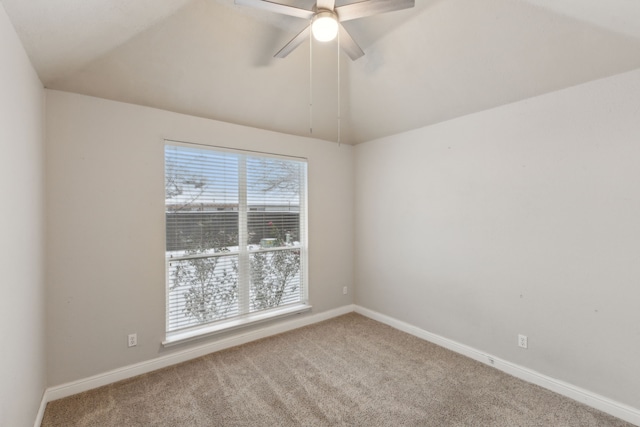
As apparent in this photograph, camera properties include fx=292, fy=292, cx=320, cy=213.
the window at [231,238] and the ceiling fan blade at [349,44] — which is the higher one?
the ceiling fan blade at [349,44]

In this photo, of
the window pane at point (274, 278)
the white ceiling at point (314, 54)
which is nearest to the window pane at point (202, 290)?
the window pane at point (274, 278)

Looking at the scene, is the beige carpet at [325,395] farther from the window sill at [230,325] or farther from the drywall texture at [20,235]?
the drywall texture at [20,235]

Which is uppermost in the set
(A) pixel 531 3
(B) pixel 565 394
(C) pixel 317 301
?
(A) pixel 531 3

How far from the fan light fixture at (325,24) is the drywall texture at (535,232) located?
6.13ft

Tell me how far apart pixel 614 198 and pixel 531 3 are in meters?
1.50

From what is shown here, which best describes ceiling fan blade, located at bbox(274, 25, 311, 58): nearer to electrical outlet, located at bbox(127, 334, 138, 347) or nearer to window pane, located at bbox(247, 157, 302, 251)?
window pane, located at bbox(247, 157, 302, 251)

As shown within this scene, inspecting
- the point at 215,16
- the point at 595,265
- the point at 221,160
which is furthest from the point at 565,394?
the point at 215,16

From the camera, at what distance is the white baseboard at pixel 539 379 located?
82.6 inches

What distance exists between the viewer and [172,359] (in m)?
2.83

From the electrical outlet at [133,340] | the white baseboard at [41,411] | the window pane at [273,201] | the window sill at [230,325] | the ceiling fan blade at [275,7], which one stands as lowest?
the white baseboard at [41,411]

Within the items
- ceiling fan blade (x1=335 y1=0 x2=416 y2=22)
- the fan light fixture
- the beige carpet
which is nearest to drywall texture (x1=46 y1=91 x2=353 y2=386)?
the beige carpet

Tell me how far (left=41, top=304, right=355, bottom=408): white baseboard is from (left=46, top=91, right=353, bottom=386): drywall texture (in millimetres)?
55

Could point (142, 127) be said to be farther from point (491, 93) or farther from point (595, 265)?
point (595, 265)

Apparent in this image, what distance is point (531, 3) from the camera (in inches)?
75.3
